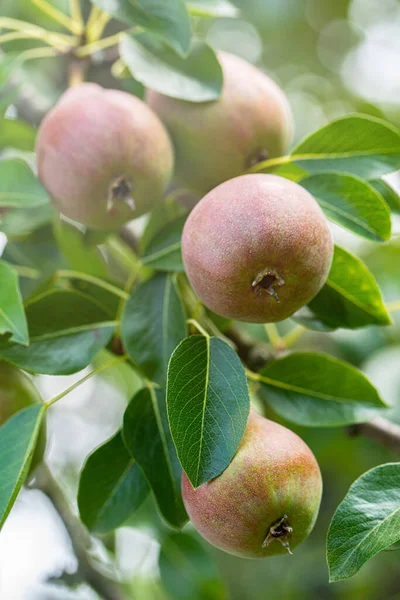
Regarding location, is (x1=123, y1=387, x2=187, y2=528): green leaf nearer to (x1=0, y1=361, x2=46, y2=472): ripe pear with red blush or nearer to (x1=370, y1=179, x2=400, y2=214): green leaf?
(x1=0, y1=361, x2=46, y2=472): ripe pear with red blush

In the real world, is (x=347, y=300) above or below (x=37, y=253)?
above

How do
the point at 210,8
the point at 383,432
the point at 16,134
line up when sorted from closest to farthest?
the point at 383,432 < the point at 210,8 < the point at 16,134

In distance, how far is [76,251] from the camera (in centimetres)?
123

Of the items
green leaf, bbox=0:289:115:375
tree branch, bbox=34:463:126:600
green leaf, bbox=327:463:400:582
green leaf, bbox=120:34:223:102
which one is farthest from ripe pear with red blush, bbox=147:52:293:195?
tree branch, bbox=34:463:126:600

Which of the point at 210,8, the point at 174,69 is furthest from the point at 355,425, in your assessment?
the point at 210,8

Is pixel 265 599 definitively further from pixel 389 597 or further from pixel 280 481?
pixel 280 481


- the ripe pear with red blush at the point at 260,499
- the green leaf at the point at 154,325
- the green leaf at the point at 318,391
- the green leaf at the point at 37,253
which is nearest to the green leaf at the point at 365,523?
the ripe pear with red blush at the point at 260,499

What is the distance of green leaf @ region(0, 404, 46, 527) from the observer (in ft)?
2.53

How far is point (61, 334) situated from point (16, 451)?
191 mm

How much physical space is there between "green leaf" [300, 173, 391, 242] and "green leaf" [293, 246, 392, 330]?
38 mm

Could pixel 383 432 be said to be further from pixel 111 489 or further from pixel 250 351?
pixel 111 489

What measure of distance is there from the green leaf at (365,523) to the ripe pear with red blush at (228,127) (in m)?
0.52

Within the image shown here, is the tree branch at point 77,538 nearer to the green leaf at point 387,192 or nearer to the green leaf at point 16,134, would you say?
the green leaf at point 16,134

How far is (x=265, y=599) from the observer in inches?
84.0
